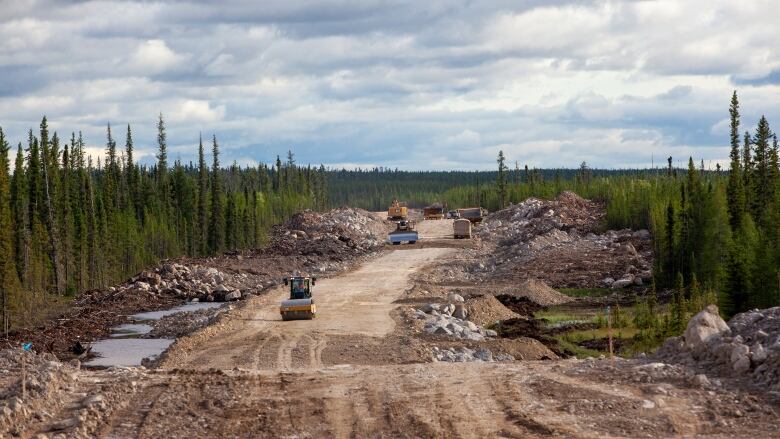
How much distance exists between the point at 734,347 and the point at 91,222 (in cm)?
7288

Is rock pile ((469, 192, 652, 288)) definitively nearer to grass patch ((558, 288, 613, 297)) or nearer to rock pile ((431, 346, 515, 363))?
grass patch ((558, 288, 613, 297))

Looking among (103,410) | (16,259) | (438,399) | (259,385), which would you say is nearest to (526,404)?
(438,399)

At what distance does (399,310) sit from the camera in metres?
45.6

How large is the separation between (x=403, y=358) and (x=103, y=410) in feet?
38.4

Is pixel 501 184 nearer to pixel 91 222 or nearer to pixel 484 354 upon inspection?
pixel 91 222

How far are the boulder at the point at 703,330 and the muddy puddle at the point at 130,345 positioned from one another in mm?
20080

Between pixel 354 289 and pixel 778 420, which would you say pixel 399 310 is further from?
pixel 778 420

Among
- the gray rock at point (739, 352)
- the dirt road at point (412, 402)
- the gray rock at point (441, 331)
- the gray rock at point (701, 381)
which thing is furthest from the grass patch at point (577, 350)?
Result: the gray rock at point (701, 381)

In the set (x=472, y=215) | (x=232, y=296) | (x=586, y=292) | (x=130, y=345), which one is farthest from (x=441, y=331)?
(x=472, y=215)

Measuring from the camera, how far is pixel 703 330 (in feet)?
85.8

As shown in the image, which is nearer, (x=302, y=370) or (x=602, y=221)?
(x=302, y=370)

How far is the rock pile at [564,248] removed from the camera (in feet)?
207

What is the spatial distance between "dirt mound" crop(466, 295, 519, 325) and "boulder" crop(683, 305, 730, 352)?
17198 mm

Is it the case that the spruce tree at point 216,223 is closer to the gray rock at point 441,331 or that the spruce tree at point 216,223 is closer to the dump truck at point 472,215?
the dump truck at point 472,215
